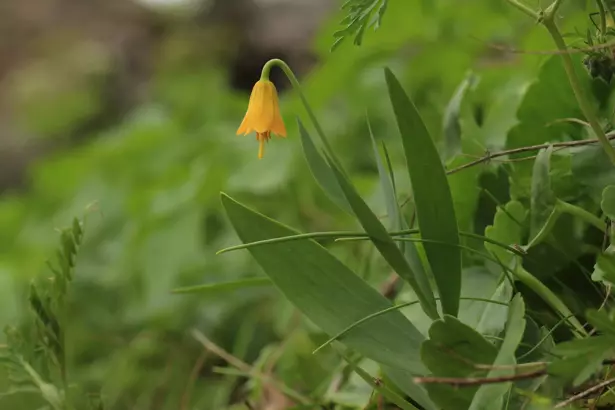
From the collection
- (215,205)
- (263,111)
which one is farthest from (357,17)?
A: (215,205)

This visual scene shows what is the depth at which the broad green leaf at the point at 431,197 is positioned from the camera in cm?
24

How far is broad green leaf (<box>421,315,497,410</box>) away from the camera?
21cm

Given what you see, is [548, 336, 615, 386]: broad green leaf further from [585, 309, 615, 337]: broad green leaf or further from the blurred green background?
the blurred green background

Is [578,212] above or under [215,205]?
above

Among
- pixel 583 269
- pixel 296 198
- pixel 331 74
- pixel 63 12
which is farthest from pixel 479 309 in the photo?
pixel 63 12

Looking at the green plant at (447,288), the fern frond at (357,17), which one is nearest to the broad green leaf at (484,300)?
the green plant at (447,288)

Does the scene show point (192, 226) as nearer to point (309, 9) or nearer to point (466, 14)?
point (466, 14)

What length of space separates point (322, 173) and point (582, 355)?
0.42ft

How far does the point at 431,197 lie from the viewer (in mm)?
246

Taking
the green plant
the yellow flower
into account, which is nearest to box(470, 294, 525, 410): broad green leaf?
the green plant

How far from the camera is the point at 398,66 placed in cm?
88

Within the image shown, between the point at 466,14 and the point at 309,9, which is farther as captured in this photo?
the point at 309,9

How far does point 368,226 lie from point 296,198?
1.87 ft

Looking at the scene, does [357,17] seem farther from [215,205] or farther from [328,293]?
[215,205]
